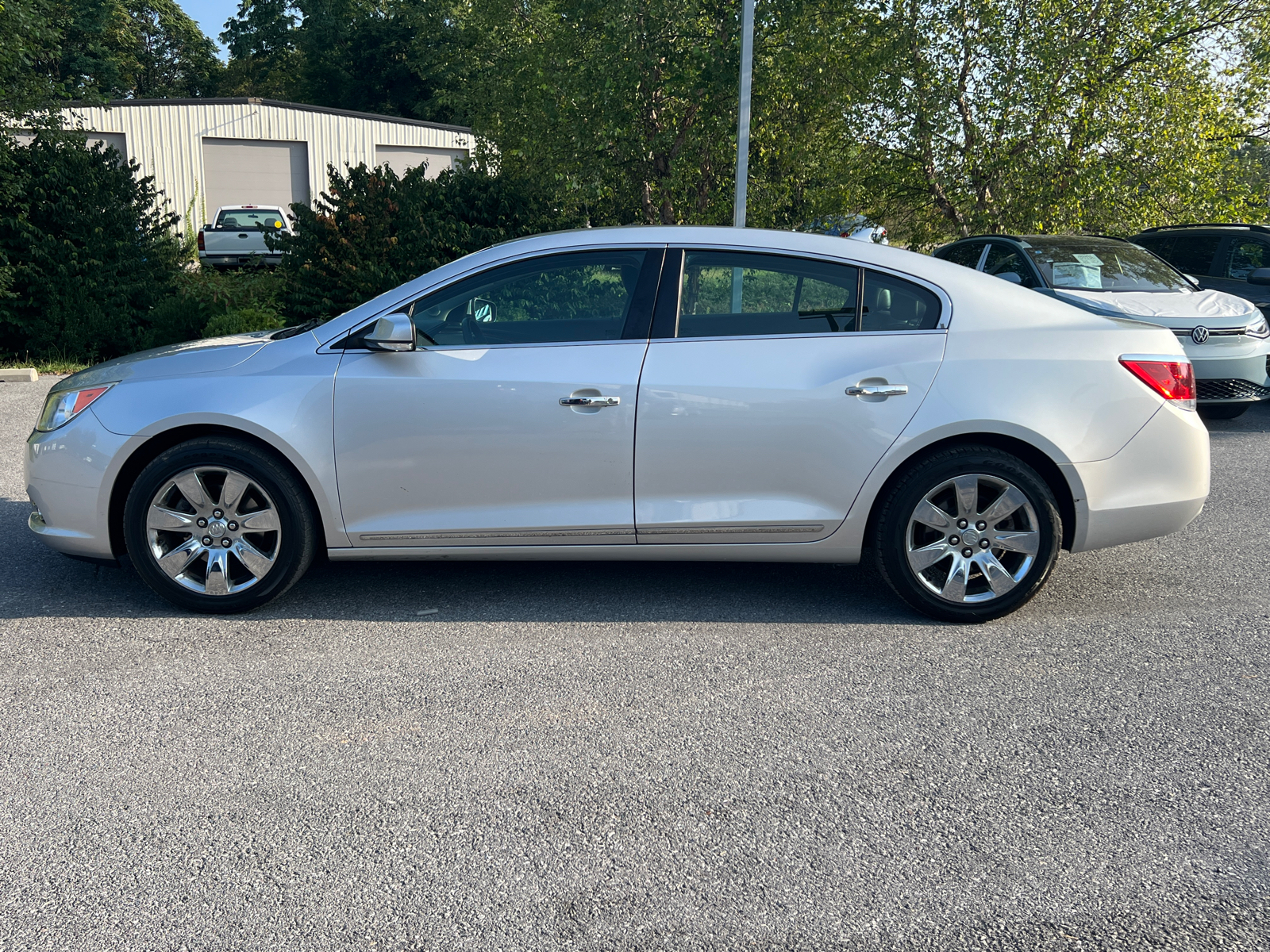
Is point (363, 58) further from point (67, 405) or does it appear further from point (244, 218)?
point (67, 405)

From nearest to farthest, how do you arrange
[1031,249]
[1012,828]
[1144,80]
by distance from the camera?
1. [1012,828]
2. [1031,249]
3. [1144,80]

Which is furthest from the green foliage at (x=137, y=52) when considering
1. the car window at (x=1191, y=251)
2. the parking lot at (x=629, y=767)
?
the parking lot at (x=629, y=767)

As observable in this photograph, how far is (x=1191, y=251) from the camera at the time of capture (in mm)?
11758

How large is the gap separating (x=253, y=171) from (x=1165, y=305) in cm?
3103

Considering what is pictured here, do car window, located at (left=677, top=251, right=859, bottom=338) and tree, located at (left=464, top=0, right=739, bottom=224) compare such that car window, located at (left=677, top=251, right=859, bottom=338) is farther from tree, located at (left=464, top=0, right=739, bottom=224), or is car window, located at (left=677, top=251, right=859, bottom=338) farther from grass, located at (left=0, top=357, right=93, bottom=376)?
tree, located at (left=464, top=0, right=739, bottom=224)

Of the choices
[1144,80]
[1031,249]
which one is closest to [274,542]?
[1031,249]

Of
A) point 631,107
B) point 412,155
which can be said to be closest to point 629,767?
point 631,107

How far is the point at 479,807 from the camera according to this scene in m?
3.14

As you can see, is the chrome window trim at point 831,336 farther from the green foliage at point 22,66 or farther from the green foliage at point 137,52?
the green foliage at point 137,52

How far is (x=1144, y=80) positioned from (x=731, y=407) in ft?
38.8

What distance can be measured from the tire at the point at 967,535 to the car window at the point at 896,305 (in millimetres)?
563

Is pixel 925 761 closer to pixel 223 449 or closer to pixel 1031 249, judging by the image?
pixel 223 449

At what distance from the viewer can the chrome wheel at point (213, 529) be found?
15.1 ft

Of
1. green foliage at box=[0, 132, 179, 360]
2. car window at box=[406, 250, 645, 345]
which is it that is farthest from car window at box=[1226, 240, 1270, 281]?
green foliage at box=[0, 132, 179, 360]
